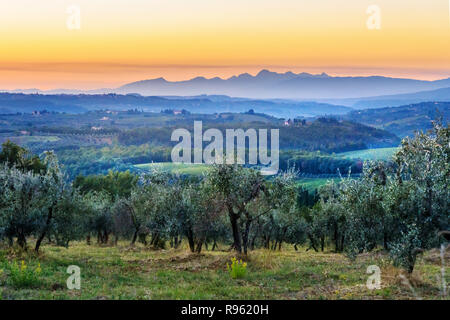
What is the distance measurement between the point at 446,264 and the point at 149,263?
1807 centimetres

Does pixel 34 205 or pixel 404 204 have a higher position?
pixel 404 204

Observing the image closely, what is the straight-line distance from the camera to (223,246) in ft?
182

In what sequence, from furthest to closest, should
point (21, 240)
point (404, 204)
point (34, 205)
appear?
point (21, 240)
point (34, 205)
point (404, 204)

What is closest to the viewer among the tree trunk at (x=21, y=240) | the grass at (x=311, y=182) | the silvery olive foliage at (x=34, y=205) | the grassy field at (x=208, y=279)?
the grassy field at (x=208, y=279)

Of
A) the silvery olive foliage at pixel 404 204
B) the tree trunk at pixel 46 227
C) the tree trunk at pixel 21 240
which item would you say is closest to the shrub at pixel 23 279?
the tree trunk at pixel 46 227

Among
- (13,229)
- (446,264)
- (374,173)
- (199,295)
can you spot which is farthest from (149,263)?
(446,264)

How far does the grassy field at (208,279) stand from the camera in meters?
A: 17.0

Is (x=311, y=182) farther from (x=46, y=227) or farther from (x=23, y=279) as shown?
(x=23, y=279)

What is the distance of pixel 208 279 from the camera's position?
69.3ft

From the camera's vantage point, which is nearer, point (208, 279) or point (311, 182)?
point (208, 279)

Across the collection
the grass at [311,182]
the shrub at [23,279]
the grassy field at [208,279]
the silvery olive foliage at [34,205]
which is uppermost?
the silvery olive foliage at [34,205]

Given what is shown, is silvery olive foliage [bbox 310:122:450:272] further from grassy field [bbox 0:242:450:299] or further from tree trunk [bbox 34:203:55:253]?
tree trunk [bbox 34:203:55:253]

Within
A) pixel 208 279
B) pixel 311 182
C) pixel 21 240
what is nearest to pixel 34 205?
pixel 21 240

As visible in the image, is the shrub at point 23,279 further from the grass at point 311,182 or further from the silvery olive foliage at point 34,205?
the grass at point 311,182
